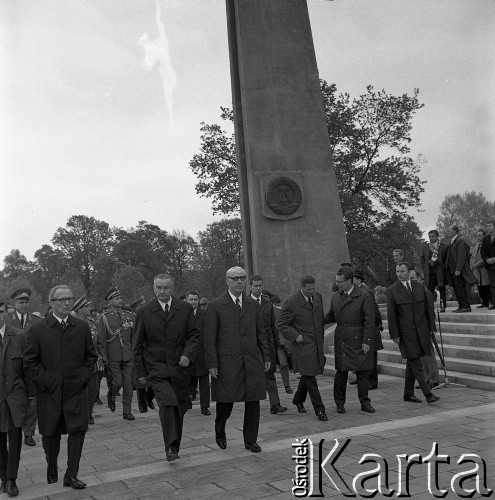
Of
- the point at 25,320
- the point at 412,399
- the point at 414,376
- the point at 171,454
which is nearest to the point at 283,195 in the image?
the point at 414,376

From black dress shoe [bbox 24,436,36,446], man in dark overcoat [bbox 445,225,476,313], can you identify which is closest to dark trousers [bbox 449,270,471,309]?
man in dark overcoat [bbox 445,225,476,313]

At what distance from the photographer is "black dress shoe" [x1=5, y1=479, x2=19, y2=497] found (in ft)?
17.8

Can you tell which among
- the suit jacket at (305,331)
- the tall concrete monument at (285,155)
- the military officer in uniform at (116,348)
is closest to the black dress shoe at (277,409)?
the suit jacket at (305,331)

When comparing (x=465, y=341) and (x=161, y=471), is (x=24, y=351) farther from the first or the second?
(x=465, y=341)

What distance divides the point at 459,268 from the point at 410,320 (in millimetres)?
4936

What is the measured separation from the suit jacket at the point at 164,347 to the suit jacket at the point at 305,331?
220 centimetres

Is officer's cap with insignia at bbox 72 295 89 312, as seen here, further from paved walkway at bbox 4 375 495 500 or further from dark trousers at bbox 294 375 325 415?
dark trousers at bbox 294 375 325 415

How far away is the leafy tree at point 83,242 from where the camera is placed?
67.6m

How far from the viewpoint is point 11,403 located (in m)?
5.55

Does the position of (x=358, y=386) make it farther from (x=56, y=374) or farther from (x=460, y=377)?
(x=56, y=374)

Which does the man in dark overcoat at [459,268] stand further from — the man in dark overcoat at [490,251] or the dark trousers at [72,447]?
the dark trousers at [72,447]

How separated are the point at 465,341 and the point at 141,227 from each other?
193 ft

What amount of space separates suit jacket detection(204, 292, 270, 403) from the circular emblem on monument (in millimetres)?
8414

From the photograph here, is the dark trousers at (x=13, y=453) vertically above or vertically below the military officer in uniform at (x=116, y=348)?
below
